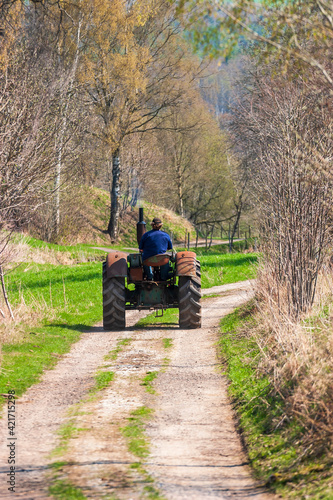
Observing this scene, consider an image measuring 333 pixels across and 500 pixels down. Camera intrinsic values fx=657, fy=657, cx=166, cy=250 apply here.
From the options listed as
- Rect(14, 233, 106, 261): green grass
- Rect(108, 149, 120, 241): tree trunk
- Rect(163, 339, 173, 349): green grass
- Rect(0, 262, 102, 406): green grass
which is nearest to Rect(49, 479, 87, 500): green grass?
Rect(0, 262, 102, 406): green grass

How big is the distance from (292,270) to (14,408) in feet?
16.3

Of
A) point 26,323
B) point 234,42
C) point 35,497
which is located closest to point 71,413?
point 35,497

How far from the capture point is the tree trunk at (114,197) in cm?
3871

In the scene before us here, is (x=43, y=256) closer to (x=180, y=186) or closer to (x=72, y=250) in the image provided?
(x=72, y=250)

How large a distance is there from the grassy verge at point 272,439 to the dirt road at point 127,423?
0.15 m

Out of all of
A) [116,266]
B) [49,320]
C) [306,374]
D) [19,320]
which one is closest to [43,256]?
[49,320]

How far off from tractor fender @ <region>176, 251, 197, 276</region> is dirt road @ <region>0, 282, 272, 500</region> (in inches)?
84.0

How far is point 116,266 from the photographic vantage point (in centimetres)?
1361

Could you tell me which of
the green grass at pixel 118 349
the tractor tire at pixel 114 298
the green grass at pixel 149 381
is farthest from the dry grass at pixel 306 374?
the tractor tire at pixel 114 298

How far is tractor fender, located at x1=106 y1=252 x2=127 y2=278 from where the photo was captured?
13.5m

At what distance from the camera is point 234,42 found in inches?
213

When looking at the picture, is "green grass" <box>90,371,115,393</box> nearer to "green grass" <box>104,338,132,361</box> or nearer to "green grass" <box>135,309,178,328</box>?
"green grass" <box>104,338,132,361</box>

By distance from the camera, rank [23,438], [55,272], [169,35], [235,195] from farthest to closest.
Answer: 1. [235,195]
2. [169,35]
3. [55,272]
4. [23,438]

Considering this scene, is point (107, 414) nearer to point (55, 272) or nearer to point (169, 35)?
point (55, 272)
